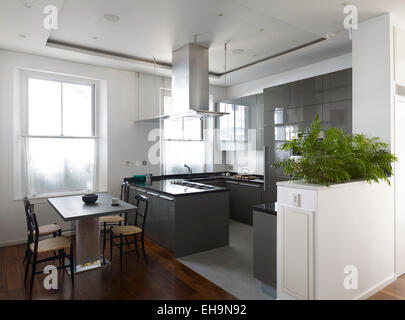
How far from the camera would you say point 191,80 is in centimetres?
432

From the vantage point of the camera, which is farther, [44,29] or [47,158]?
[47,158]

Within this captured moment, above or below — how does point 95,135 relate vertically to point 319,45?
below

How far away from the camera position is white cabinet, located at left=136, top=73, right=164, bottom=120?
5.70m

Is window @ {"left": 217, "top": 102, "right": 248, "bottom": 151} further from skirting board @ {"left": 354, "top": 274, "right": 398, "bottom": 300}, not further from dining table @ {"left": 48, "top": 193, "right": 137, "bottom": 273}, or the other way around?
skirting board @ {"left": 354, "top": 274, "right": 398, "bottom": 300}

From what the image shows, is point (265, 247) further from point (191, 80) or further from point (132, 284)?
point (191, 80)

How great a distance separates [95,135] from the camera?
543 cm

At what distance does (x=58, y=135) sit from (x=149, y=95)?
6.26 feet

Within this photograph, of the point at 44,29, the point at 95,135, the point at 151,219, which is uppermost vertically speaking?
the point at 44,29

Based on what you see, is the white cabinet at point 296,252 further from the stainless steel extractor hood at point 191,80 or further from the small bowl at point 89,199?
the small bowl at point 89,199

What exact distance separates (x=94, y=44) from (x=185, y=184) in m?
2.72

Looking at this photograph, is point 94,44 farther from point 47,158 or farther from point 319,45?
point 319,45

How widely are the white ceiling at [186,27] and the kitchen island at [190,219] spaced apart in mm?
2273

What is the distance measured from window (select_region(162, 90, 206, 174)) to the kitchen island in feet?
5.73
